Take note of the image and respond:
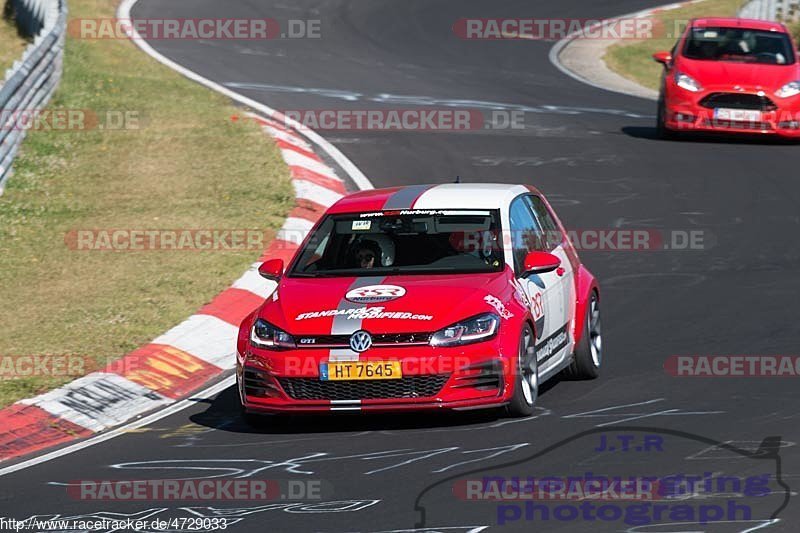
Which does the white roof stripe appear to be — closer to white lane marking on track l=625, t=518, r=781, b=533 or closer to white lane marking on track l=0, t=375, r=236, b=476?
white lane marking on track l=0, t=375, r=236, b=476

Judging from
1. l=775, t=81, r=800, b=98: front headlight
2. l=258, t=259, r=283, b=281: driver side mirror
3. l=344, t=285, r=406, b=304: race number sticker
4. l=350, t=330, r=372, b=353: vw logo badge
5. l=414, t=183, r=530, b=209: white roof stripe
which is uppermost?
l=414, t=183, r=530, b=209: white roof stripe

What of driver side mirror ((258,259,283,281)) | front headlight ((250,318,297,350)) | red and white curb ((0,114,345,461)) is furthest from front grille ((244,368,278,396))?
red and white curb ((0,114,345,461))

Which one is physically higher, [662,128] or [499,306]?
[499,306]

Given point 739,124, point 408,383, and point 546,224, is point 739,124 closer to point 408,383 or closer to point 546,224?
point 546,224

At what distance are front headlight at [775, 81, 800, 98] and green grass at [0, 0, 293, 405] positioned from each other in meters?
6.52

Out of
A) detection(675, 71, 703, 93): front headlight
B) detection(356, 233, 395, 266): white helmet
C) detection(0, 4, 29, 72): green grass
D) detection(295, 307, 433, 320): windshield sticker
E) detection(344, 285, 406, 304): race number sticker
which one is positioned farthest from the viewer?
detection(0, 4, 29, 72): green grass

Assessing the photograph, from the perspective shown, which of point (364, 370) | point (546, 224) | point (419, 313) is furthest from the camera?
point (546, 224)

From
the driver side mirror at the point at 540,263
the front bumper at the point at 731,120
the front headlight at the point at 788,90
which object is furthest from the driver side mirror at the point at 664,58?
the driver side mirror at the point at 540,263

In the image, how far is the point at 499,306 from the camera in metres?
9.12

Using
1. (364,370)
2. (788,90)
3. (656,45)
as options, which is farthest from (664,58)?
(364,370)

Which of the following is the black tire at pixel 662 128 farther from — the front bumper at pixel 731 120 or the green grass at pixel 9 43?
the green grass at pixel 9 43

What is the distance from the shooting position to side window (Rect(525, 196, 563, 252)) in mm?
10633

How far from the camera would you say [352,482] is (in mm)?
7715

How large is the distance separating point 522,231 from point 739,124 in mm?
10733
